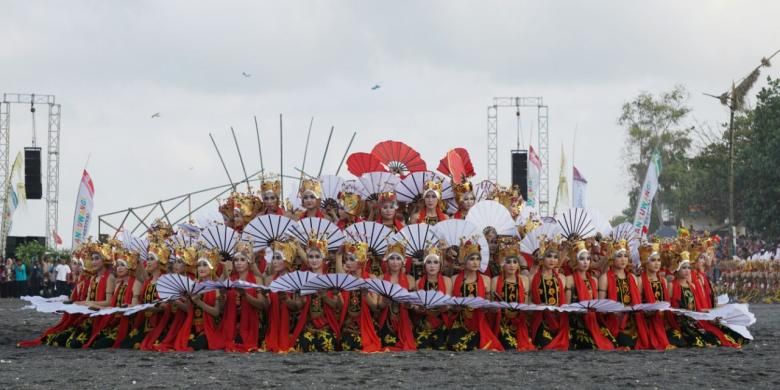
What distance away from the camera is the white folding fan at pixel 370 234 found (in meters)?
11.2

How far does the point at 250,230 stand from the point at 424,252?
175 centimetres

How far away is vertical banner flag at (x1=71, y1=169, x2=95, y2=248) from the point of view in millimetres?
24328

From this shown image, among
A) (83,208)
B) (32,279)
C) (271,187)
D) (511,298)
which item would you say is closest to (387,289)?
(511,298)

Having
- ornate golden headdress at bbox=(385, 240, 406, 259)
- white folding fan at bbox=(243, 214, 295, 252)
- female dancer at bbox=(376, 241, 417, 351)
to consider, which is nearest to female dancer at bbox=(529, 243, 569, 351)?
female dancer at bbox=(376, 241, 417, 351)

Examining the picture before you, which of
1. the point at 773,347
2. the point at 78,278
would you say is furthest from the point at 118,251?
the point at 773,347

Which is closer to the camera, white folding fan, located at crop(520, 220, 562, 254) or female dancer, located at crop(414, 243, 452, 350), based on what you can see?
female dancer, located at crop(414, 243, 452, 350)

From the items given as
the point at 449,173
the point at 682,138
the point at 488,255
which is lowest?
the point at 488,255

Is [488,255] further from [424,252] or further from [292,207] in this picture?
[292,207]

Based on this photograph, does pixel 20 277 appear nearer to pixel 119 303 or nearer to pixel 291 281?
pixel 119 303

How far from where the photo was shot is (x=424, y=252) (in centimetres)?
1114

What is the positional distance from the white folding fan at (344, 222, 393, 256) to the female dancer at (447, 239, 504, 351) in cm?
78

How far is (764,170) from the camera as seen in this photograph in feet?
113

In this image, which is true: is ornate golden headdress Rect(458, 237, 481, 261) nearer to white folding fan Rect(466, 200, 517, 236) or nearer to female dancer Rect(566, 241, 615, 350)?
white folding fan Rect(466, 200, 517, 236)

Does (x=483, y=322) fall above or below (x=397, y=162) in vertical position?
below
